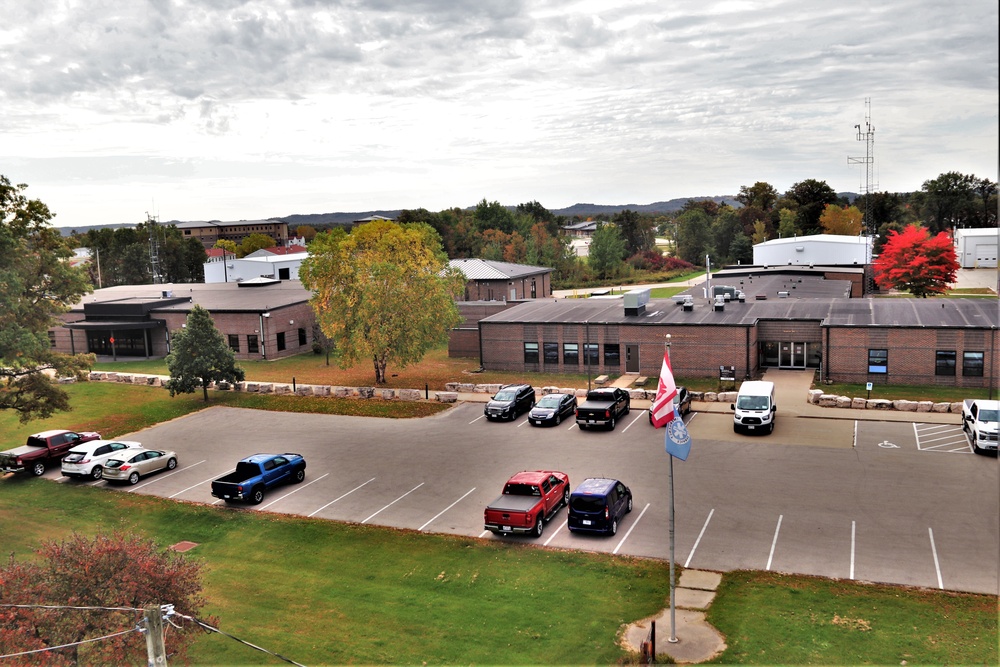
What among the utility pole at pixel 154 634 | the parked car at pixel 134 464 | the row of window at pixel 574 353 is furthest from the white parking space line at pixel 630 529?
the row of window at pixel 574 353

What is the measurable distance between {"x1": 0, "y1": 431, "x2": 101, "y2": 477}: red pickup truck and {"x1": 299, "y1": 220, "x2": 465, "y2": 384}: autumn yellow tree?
15.5 meters

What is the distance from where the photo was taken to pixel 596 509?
929 inches

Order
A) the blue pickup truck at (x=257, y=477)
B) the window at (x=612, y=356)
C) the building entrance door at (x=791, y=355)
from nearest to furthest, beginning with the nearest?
the blue pickup truck at (x=257, y=477), the building entrance door at (x=791, y=355), the window at (x=612, y=356)

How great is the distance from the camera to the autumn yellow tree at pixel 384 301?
4691cm

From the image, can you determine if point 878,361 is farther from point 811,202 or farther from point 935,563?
point 811,202

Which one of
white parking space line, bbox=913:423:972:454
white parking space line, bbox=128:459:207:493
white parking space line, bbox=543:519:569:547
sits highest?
white parking space line, bbox=913:423:972:454

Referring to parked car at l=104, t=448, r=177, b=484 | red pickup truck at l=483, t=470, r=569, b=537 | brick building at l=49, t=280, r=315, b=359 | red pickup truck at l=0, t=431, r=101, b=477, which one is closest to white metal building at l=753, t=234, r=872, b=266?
brick building at l=49, t=280, r=315, b=359

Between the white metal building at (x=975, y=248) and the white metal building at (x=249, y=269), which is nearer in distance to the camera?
the white metal building at (x=975, y=248)

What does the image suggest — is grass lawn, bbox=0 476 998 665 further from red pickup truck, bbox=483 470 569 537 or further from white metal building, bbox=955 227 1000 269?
white metal building, bbox=955 227 1000 269

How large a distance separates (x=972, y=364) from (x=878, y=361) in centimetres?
423

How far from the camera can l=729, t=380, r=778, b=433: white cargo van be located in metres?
33.8

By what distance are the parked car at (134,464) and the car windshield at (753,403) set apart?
2375cm

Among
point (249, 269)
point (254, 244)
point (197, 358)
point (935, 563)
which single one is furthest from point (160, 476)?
point (254, 244)

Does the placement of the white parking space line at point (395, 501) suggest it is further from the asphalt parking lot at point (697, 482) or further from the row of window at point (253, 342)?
the row of window at point (253, 342)
